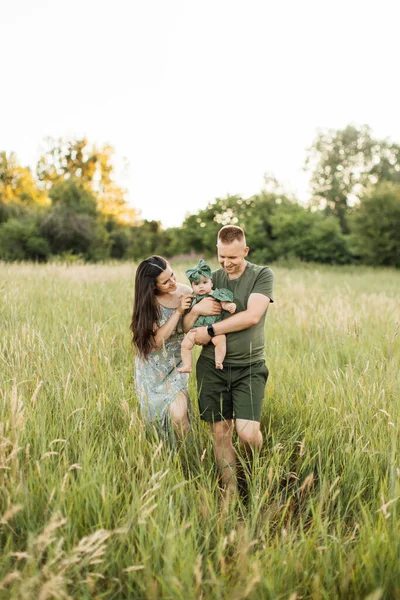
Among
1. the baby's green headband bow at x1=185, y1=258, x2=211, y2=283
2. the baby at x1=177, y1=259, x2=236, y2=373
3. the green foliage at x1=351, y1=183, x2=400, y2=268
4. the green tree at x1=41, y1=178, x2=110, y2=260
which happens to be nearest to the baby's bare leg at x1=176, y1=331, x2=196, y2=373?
the baby at x1=177, y1=259, x2=236, y2=373

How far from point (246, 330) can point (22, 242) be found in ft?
89.3

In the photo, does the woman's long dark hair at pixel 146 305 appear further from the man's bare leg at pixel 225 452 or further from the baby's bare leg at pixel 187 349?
the man's bare leg at pixel 225 452

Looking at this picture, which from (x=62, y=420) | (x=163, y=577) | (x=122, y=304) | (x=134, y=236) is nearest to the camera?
(x=163, y=577)

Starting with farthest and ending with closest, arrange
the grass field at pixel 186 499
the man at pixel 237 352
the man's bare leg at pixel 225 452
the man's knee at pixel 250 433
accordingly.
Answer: the man at pixel 237 352 < the man's knee at pixel 250 433 < the man's bare leg at pixel 225 452 < the grass field at pixel 186 499

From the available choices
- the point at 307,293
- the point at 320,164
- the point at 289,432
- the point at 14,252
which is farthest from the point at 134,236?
the point at 289,432

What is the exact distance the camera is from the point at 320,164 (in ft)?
151

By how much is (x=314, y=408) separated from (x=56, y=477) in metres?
1.80

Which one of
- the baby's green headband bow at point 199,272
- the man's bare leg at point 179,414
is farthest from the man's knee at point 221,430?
the baby's green headband bow at point 199,272

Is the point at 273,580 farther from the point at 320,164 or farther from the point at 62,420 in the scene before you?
the point at 320,164

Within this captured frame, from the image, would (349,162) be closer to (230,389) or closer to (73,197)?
(73,197)

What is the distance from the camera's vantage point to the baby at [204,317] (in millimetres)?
3066

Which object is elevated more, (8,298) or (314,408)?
(8,298)

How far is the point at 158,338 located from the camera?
3.16m

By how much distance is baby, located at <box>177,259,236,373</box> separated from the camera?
10.1ft
